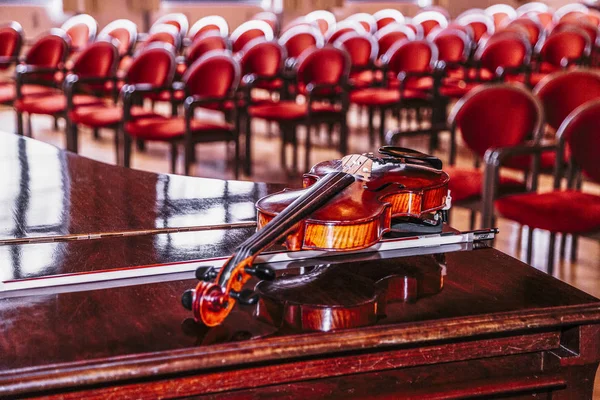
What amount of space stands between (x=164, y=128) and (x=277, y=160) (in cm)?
146

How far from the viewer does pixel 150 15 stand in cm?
1052

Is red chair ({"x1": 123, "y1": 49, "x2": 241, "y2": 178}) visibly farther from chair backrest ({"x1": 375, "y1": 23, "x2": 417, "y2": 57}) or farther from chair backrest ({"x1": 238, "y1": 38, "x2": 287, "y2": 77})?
chair backrest ({"x1": 375, "y1": 23, "x2": 417, "y2": 57})

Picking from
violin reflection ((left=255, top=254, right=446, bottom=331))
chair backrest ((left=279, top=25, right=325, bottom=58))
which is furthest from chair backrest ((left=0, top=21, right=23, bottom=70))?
violin reflection ((left=255, top=254, right=446, bottom=331))

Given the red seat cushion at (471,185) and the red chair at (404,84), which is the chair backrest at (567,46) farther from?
the red seat cushion at (471,185)

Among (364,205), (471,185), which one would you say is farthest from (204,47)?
(364,205)

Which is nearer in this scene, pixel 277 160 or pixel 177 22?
pixel 277 160

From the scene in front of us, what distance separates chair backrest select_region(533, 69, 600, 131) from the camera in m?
4.01

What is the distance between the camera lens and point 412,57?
6.11 m

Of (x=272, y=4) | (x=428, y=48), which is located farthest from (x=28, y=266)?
(x=272, y=4)

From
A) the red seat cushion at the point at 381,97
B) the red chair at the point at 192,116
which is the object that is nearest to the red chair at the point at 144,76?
the red chair at the point at 192,116

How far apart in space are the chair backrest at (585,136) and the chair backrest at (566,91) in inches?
32.5

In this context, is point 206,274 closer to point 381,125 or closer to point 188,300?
point 188,300

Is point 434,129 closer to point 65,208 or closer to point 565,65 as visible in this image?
point 65,208

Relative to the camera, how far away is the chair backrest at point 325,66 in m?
5.40
